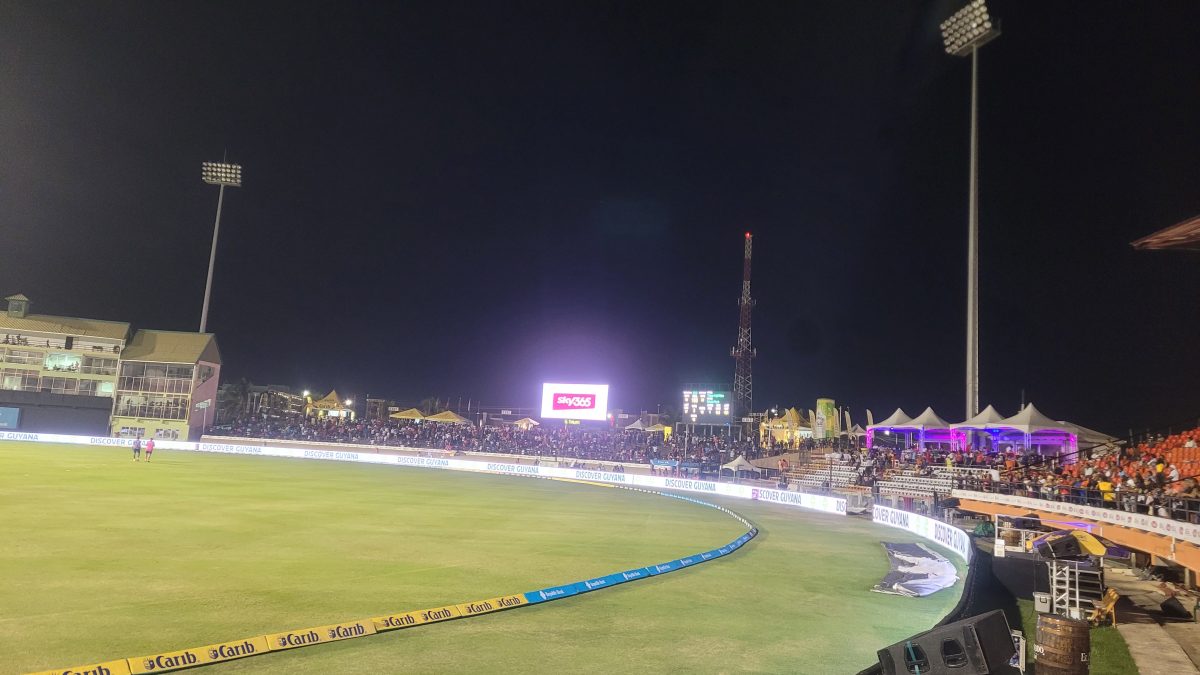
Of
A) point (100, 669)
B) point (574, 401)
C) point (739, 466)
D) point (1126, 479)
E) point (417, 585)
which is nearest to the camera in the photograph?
point (100, 669)

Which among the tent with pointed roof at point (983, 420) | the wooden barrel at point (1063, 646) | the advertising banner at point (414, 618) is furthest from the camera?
the tent with pointed roof at point (983, 420)

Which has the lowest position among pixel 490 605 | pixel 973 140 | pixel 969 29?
pixel 490 605

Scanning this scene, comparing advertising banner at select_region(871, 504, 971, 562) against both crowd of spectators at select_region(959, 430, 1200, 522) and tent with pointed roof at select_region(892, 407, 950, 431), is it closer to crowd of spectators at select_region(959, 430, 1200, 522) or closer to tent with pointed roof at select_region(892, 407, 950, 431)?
crowd of spectators at select_region(959, 430, 1200, 522)

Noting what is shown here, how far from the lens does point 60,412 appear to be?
196 ft

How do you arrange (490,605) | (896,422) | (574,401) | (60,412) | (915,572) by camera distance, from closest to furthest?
(490,605) < (915,572) < (896,422) < (60,412) < (574,401)

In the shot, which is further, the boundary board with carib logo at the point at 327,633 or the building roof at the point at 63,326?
the building roof at the point at 63,326

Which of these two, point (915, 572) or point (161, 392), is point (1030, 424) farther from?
point (161, 392)

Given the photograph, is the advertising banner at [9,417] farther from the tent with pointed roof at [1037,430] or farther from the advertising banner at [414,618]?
the tent with pointed roof at [1037,430]

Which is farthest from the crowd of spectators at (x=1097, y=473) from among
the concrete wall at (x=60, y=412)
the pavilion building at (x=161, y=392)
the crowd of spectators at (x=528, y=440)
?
the concrete wall at (x=60, y=412)

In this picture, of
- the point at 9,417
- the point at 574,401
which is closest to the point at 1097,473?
the point at 574,401

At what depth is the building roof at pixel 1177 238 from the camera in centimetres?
2305

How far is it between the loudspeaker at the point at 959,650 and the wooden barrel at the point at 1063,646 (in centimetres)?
293

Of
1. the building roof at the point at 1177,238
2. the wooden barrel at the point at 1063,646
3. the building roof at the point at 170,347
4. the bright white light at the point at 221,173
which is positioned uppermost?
the bright white light at the point at 221,173

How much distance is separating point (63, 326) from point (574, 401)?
48.4 meters
